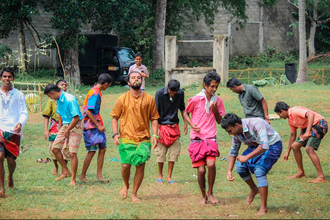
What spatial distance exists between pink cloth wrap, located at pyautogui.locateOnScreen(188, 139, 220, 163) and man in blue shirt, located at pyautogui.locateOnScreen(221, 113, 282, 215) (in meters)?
0.43

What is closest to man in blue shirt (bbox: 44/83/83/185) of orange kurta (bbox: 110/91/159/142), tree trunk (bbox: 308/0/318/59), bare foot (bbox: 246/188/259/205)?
orange kurta (bbox: 110/91/159/142)

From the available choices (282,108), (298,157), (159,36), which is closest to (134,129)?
(282,108)

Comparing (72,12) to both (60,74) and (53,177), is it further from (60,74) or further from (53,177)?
(53,177)

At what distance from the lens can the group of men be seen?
654 centimetres

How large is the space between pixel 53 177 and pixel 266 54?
29.4 meters

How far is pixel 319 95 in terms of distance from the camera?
17.6 m

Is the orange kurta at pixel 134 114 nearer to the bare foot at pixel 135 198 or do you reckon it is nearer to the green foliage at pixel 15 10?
the bare foot at pixel 135 198

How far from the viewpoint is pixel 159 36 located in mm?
29078

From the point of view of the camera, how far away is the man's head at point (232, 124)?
20.5 feet

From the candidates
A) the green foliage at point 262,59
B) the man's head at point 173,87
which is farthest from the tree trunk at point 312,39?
the man's head at point 173,87

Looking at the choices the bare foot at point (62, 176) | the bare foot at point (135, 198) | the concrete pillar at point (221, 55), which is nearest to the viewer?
the bare foot at point (135, 198)

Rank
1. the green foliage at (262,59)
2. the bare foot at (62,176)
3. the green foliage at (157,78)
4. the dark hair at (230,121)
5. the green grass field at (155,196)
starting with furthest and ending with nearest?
the green foliage at (262,59) < the green foliage at (157,78) < the bare foot at (62,176) < the green grass field at (155,196) < the dark hair at (230,121)

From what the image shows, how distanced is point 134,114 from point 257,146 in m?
1.71

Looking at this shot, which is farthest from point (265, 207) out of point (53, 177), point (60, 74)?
point (60, 74)
